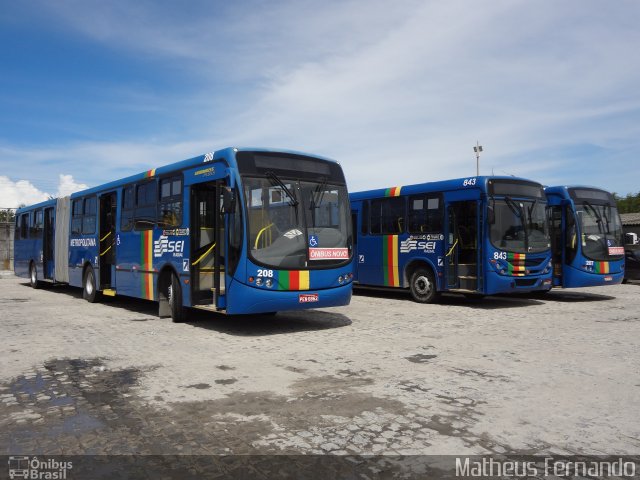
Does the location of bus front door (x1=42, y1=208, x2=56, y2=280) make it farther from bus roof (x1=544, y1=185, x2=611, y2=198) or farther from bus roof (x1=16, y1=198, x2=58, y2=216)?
bus roof (x1=544, y1=185, x2=611, y2=198)

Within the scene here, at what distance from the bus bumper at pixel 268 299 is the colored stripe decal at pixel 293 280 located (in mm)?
84

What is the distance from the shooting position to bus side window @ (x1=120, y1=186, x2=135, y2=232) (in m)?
13.2

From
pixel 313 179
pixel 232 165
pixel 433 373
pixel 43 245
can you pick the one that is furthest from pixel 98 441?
pixel 43 245

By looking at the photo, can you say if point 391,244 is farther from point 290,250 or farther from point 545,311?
point 290,250

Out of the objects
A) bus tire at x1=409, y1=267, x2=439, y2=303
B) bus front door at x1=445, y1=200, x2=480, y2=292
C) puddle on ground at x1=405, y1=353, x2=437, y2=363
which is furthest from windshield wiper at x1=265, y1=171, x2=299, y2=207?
bus tire at x1=409, y1=267, x2=439, y2=303

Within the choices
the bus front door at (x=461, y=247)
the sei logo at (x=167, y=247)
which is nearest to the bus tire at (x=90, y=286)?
the sei logo at (x=167, y=247)

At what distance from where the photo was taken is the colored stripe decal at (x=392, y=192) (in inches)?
622

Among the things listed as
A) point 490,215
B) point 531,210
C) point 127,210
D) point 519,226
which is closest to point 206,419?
point 127,210

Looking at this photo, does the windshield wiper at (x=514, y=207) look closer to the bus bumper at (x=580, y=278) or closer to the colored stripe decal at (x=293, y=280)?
the bus bumper at (x=580, y=278)

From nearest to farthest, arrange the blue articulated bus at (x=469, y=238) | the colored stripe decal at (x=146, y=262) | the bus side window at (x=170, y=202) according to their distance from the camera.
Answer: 1. the bus side window at (x=170, y=202)
2. the colored stripe decal at (x=146, y=262)
3. the blue articulated bus at (x=469, y=238)

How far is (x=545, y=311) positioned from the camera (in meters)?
13.0

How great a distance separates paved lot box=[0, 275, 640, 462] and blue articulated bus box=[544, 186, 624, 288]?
3569 mm

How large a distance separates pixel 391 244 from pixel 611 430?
1127 centimetres

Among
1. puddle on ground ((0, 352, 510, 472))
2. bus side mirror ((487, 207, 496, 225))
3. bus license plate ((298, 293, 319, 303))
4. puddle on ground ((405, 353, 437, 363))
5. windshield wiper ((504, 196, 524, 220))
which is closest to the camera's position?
puddle on ground ((0, 352, 510, 472))
